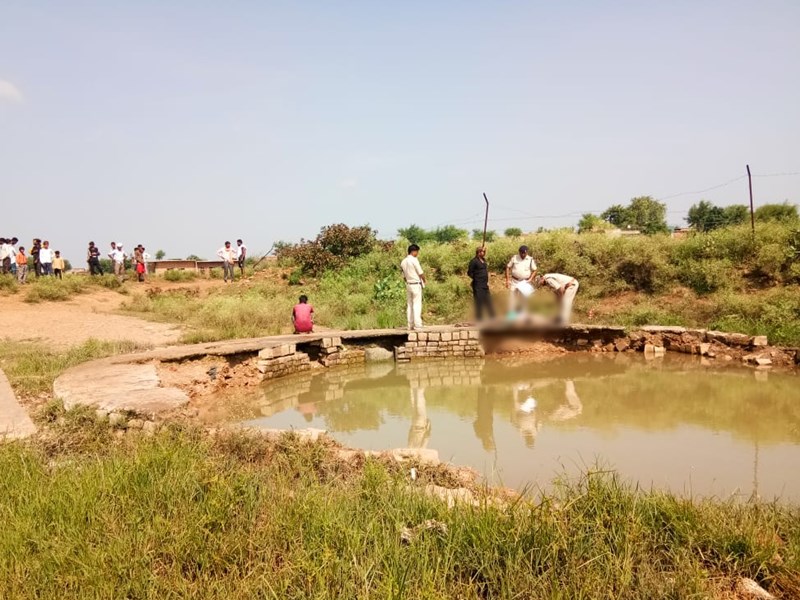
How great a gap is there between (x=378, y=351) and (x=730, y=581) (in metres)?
7.94

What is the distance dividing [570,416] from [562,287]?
395 centimetres

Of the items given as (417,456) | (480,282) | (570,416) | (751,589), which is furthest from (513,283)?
(751,589)

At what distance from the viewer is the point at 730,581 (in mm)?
2660

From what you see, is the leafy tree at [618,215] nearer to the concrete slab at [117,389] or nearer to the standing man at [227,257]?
the standing man at [227,257]

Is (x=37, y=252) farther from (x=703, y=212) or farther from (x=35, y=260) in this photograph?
(x=703, y=212)

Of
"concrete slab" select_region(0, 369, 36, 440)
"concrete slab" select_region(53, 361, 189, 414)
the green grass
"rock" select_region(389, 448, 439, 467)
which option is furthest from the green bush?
"rock" select_region(389, 448, 439, 467)

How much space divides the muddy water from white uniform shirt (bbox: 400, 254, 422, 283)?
5.38 feet

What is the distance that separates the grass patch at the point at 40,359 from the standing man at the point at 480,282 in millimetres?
6199

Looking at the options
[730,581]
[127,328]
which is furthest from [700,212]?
[730,581]

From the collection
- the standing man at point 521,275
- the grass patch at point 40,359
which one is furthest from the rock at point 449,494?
the standing man at point 521,275

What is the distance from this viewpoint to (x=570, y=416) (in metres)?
6.57

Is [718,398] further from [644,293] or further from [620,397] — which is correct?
[644,293]

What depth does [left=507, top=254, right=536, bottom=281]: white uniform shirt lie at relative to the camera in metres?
10.1

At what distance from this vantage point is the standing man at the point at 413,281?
9.90 meters
